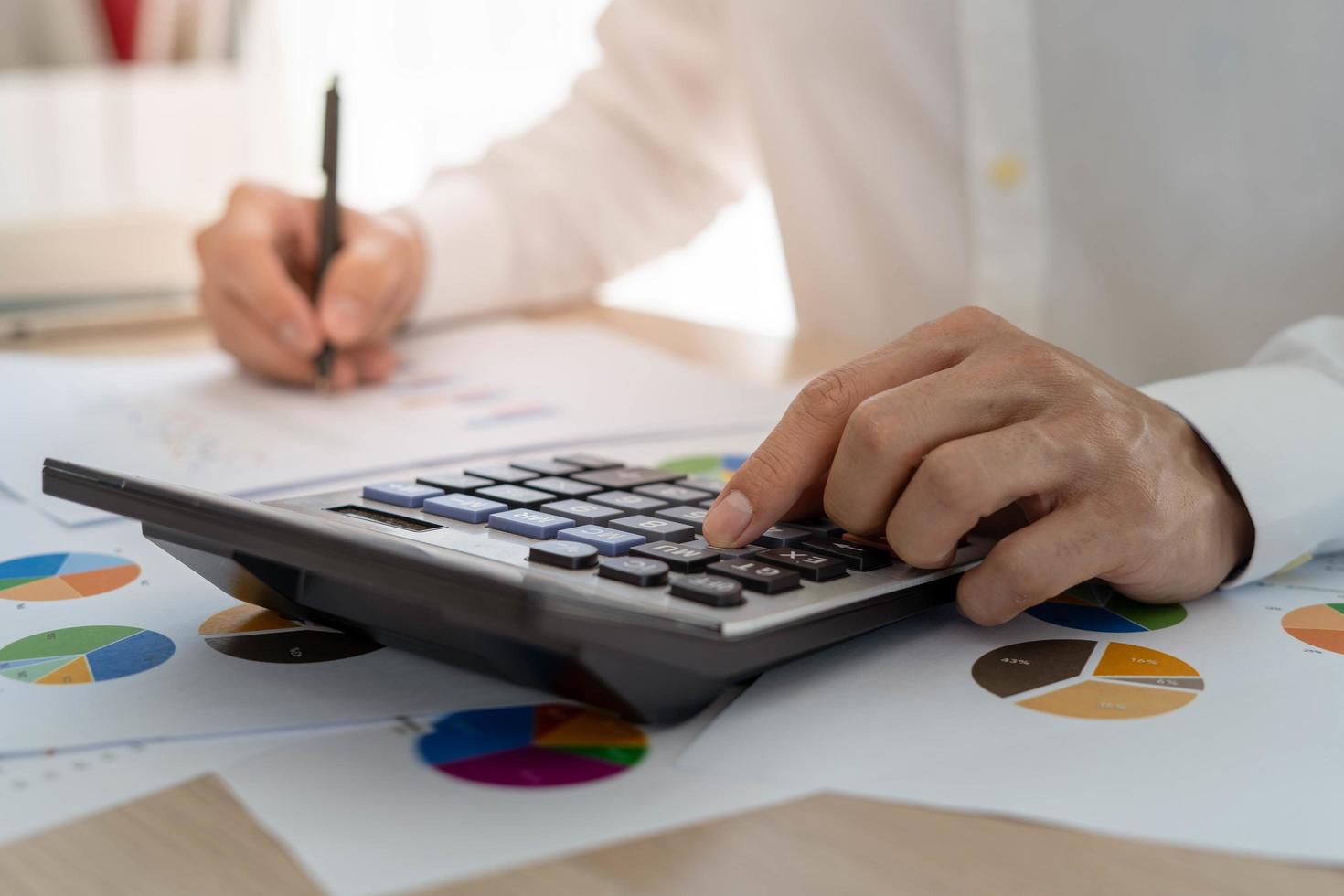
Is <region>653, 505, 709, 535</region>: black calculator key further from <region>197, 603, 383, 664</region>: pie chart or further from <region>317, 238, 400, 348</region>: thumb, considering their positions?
<region>317, 238, 400, 348</region>: thumb

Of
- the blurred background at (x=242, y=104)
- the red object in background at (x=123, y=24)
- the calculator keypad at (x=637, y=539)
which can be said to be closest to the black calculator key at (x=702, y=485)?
the calculator keypad at (x=637, y=539)

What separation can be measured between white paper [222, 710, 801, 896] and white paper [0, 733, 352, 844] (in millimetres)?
12

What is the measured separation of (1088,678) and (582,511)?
0.59 ft

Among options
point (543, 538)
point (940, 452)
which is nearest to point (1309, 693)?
point (940, 452)

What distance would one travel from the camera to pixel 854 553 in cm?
42

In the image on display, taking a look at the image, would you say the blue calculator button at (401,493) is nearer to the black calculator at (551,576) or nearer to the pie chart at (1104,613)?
the black calculator at (551,576)

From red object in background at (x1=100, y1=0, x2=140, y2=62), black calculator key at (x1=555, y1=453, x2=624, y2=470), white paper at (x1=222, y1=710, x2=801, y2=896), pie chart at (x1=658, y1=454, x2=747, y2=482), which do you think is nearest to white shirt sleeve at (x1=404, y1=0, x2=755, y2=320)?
pie chart at (x1=658, y1=454, x2=747, y2=482)

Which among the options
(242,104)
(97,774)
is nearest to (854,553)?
(97,774)

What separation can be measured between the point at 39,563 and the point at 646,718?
0.29 m

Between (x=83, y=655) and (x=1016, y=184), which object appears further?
(x=1016, y=184)

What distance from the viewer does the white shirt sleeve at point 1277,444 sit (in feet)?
1.58

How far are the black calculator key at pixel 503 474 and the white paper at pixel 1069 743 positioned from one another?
0.50 feet

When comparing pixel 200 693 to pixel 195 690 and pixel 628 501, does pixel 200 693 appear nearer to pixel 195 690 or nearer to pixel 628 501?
pixel 195 690

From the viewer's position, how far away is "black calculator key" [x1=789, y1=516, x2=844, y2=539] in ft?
1.48
